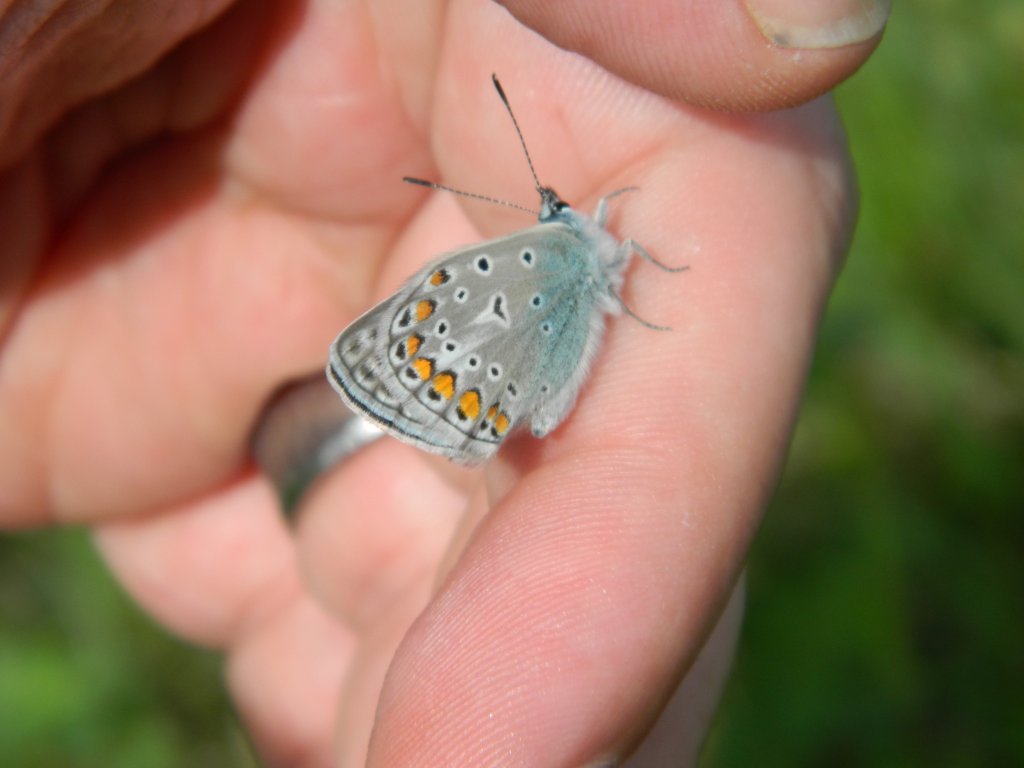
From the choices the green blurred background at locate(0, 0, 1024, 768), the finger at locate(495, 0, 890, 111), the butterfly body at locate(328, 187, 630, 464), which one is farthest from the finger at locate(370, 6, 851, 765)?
the green blurred background at locate(0, 0, 1024, 768)

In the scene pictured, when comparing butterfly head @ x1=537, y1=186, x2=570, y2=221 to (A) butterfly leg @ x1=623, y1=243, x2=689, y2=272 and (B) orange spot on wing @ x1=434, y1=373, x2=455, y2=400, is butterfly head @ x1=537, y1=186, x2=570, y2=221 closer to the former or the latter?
(A) butterfly leg @ x1=623, y1=243, x2=689, y2=272

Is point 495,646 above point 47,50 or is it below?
below

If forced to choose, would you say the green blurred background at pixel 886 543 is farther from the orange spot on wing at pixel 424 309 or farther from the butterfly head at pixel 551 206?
the orange spot on wing at pixel 424 309

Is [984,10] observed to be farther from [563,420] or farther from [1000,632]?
[563,420]

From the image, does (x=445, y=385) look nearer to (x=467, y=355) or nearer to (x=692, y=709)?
(x=467, y=355)

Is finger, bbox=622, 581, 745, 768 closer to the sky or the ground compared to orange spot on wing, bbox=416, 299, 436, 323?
closer to the ground

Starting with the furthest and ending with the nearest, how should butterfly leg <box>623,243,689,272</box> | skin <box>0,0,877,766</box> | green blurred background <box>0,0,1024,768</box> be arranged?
green blurred background <box>0,0,1024,768</box>, butterfly leg <box>623,243,689,272</box>, skin <box>0,0,877,766</box>

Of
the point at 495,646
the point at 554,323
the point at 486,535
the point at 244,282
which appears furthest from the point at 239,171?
the point at 495,646
